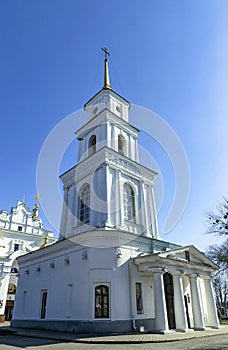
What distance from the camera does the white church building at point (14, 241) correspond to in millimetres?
34812

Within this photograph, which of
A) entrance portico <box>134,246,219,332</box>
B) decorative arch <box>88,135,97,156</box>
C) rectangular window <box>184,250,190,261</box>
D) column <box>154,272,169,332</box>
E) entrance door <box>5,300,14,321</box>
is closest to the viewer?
column <box>154,272,169,332</box>

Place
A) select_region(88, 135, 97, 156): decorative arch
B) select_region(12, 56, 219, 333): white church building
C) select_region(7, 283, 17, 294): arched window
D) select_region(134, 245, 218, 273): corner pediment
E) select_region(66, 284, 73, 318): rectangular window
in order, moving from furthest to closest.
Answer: select_region(7, 283, 17, 294): arched window, select_region(88, 135, 97, 156): decorative arch, select_region(66, 284, 73, 318): rectangular window, select_region(134, 245, 218, 273): corner pediment, select_region(12, 56, 219, 333): white church building

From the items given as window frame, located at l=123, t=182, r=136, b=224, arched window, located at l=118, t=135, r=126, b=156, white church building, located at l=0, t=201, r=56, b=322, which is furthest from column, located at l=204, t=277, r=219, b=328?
white church building, located at l=0, t=201, r=56, b=322

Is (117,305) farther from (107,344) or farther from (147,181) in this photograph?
(147,181)

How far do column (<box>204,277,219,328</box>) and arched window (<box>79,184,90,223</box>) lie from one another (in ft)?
→ 32.0

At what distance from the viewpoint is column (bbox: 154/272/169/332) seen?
13.9 m

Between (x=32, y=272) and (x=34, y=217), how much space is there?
22423mm

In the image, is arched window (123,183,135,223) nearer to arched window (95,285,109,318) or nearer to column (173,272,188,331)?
column (173,272,188,331)

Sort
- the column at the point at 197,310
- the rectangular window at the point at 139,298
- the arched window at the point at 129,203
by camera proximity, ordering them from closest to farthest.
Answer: the rectangular window at the point at 139,298 < the column at the point at 197,310 < the arched window at the point at 129,203

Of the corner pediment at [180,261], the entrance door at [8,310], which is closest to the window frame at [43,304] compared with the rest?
the corner pediment at [180,261]

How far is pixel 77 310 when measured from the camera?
15523 millimetres

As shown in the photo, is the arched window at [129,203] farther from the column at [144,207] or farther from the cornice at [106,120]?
the cornice at [106,120]

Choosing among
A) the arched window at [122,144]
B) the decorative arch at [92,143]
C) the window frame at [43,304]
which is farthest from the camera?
the decorative arch at [92,143]

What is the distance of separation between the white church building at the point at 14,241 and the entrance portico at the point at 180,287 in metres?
19.5
